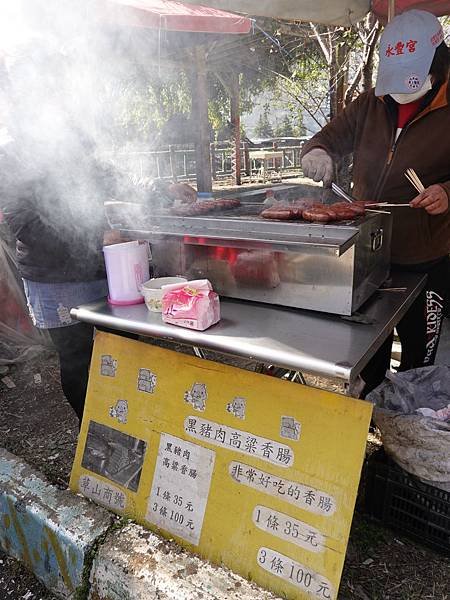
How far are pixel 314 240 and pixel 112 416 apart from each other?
1.34 m

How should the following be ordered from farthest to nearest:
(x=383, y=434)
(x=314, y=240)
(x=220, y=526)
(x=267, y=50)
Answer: (x=267, y=50) < (x=383, y=434) < (x=220, y=526) < (x=314, y=240)

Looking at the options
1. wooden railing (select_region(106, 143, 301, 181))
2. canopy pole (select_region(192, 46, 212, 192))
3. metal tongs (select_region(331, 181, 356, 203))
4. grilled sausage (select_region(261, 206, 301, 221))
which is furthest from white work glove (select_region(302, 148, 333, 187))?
wooden railing (select_region(106, 143, 301, 181))

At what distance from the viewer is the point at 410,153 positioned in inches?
96.5

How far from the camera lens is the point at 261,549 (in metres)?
1.75

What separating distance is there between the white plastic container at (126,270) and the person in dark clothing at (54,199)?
0.37 meters

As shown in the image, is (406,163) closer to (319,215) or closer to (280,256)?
(319,215)

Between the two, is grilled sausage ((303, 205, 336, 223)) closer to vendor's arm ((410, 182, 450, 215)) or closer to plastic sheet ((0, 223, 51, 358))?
vendor's arm ((410, 182, 450, 215))

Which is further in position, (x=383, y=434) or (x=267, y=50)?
(x=267, y=50)

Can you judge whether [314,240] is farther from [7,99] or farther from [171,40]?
[171,40]

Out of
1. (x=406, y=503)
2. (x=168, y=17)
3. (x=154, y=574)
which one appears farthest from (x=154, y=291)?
(x=168, y=17)

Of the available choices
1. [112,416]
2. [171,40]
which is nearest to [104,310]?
[112,416]

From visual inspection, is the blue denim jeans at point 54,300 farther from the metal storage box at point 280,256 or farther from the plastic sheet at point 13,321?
the plastic sheet at point 13,321

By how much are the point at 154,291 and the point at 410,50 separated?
72.6 inches

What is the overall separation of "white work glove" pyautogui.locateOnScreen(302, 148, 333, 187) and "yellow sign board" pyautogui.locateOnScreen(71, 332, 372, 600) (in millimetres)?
1374
